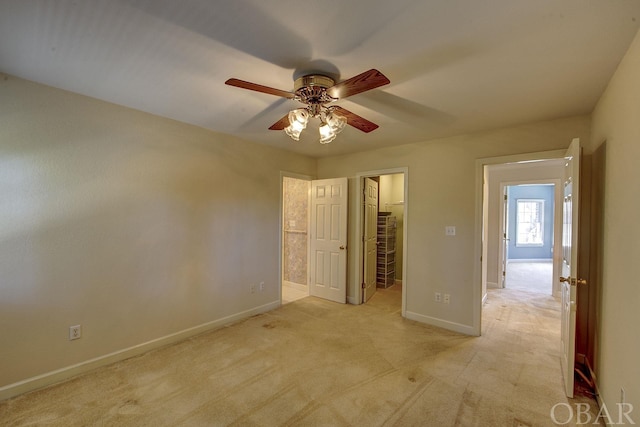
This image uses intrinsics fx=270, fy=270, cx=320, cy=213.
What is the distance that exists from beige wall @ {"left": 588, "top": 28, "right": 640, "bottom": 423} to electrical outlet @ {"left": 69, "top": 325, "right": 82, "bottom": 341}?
3.70 meters

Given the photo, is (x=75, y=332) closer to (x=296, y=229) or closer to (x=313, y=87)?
(x=313, y=87)

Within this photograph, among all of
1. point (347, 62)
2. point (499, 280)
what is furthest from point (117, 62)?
point (499, 280)

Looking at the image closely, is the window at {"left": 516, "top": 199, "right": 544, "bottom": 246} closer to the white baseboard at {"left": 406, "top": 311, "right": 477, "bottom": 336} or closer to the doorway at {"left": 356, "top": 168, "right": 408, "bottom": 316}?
the doorway at {"left": 356, "top": 168, "right": 408, "bottom": 316}

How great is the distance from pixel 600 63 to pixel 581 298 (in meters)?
1.97

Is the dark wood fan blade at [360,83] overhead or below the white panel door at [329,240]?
overhead

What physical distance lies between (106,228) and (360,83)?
2.47 metres

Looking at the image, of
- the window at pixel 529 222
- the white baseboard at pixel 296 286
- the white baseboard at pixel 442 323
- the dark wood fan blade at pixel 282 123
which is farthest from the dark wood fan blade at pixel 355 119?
the window at pixel 529 222

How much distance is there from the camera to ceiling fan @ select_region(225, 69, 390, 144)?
1508mm

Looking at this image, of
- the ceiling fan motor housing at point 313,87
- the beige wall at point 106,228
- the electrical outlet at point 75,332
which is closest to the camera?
the ceiling fan motor housing at point 313,87

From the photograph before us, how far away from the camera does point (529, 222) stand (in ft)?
28.2

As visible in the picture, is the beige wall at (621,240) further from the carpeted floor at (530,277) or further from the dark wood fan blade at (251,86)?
the carpeted floor at (530,277)

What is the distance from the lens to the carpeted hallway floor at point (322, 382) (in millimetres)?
1824

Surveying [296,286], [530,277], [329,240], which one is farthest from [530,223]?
[296,286]

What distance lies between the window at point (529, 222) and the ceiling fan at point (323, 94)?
883 centimetres
